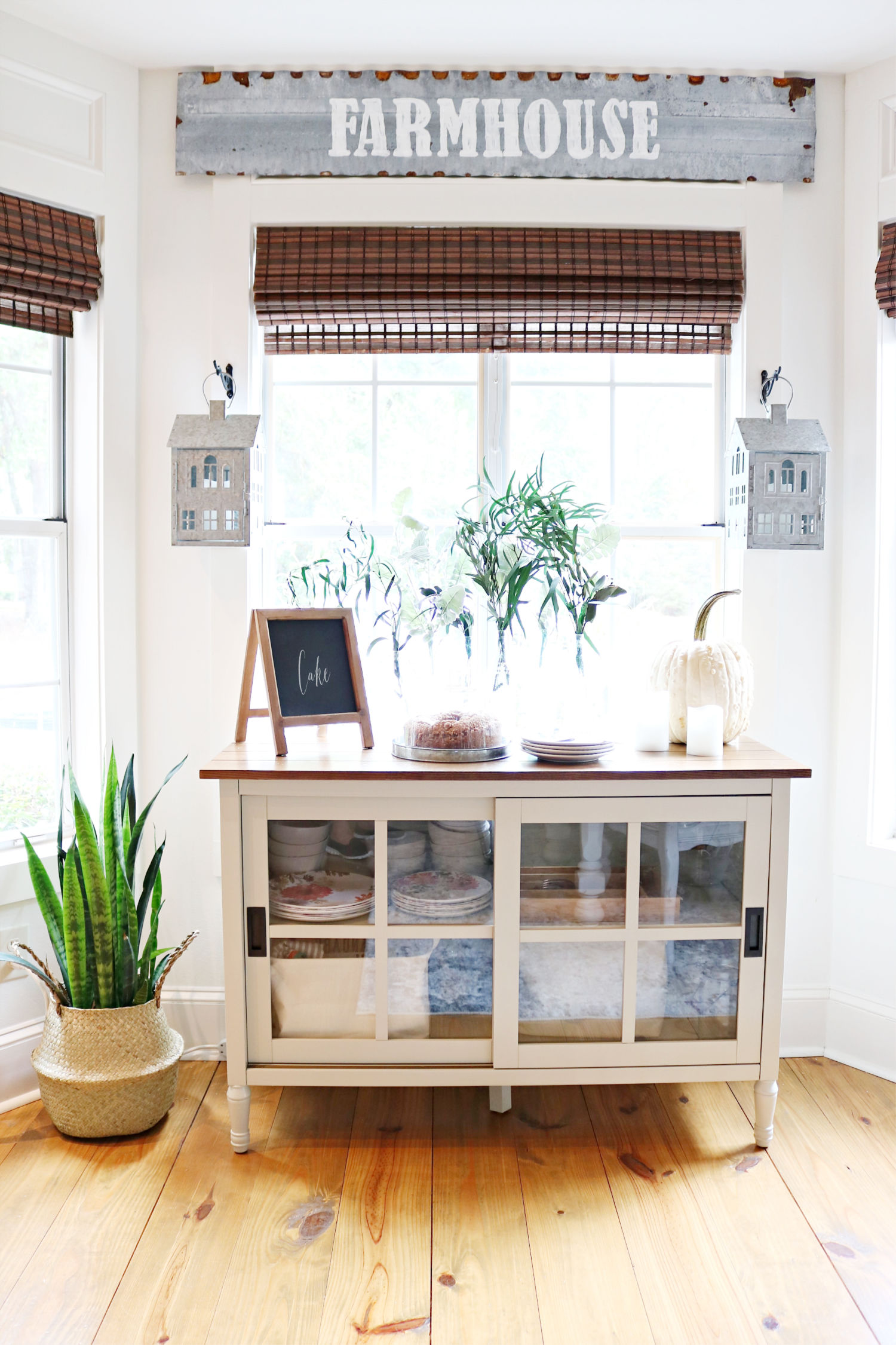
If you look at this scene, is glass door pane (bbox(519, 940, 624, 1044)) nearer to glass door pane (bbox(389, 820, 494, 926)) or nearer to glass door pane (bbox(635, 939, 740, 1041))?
glass door pane (bbox(635, 939, 740, 1041))

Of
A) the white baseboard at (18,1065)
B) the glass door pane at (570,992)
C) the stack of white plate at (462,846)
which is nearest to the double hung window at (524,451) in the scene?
the stack of white plate at (462,846)

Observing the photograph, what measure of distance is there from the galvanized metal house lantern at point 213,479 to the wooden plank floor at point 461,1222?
148 centimetres

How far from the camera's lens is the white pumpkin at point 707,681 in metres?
2.27

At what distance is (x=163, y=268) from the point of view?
101 inches

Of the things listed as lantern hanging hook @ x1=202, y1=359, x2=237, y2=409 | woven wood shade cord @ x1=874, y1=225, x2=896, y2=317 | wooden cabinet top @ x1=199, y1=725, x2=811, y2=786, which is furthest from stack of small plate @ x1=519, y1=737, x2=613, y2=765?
woven wood shade cord @ x1=874, y1=225, x2=896, y2=317

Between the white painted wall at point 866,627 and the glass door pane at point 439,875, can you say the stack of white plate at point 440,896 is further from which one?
the white painted wall at point 866,627

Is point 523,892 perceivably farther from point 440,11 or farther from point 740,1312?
point 440,11

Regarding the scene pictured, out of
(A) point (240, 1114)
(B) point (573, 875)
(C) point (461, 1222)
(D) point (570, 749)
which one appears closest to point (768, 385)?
(D) point (570, 749)

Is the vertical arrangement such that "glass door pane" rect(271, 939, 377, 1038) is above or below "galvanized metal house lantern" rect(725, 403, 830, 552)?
below

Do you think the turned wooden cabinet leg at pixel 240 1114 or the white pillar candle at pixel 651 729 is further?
the white pillar candle at pixel 651 729

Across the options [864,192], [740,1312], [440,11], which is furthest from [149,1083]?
[864,192]

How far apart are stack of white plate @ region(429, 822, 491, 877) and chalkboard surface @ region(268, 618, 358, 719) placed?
41 centimetres

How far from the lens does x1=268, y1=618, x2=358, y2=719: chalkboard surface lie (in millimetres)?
2289

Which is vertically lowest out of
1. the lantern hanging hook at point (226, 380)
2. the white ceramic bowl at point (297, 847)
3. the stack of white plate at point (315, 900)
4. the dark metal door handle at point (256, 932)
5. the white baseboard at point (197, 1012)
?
the white baseboard at point (197, 1012)
